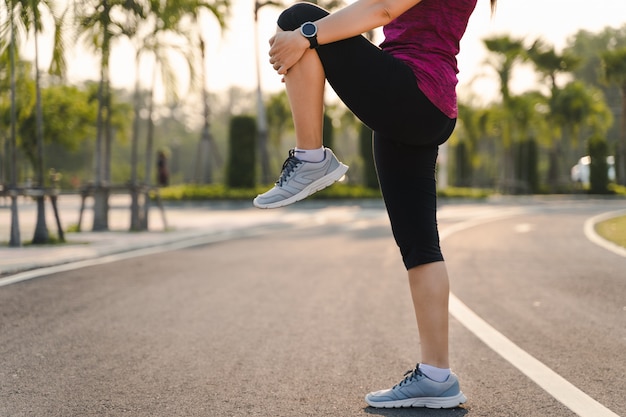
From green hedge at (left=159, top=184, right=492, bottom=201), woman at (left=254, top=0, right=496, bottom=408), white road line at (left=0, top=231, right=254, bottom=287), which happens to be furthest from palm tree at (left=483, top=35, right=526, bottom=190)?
woman at (left=254, top=0, right=496, bottom=408)

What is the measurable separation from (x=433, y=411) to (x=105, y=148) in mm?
15333

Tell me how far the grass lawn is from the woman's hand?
1125 cm

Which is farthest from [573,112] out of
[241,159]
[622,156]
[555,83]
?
[241,159]

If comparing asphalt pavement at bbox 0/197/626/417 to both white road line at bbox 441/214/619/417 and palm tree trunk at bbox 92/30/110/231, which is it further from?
palm tree trunk at bbox 92/30/110/231

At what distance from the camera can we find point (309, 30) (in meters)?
2.81

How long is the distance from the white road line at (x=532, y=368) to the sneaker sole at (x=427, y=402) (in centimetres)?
45

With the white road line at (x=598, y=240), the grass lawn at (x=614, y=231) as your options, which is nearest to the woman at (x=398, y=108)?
the white road line at (x=598, y=240)

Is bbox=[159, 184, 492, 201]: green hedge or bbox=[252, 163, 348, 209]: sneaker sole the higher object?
bbox=[252, 163, 348, 209]: sneaker sole

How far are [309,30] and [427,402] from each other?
5.08 ft

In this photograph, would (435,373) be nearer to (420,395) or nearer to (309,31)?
(420,395)

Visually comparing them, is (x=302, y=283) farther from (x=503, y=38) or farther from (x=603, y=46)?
(x=603, y=46)

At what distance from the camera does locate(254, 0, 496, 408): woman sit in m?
2.87

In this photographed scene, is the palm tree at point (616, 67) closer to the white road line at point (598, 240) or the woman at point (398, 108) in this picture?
the white road line at point (598, 240)

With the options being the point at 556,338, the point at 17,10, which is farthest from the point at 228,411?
the point at 17,10
